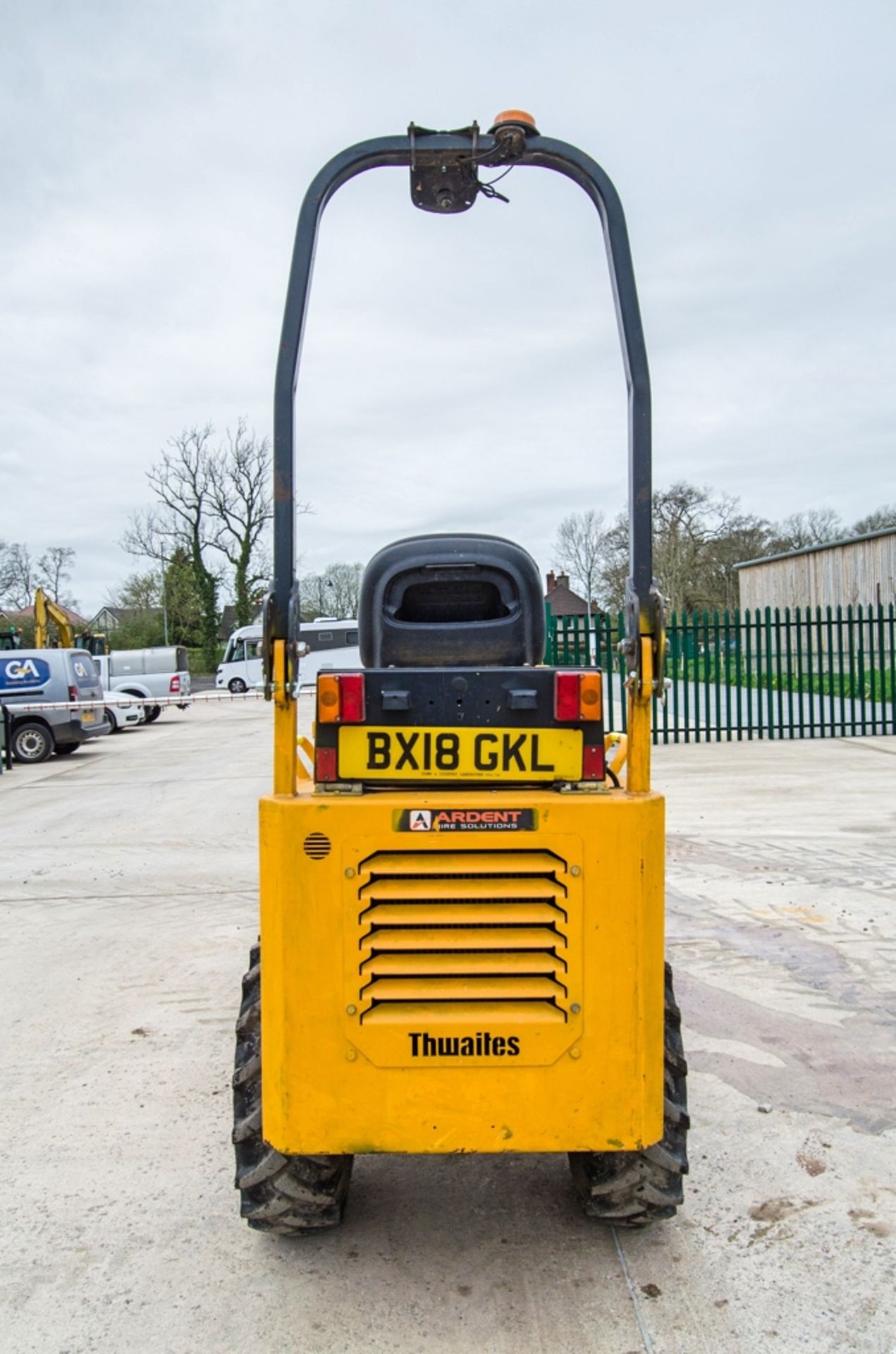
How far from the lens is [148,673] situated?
30312 millimetres

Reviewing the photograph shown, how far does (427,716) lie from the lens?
2859 mm

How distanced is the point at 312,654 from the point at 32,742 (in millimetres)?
21173

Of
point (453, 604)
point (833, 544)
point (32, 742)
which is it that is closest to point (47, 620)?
point (32, 742)

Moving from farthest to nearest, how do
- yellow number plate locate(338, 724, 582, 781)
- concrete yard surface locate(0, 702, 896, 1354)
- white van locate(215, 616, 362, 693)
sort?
white van locate(215, 616, 362, 693) → yellow number plate locate(338, 724, 582, 781) → concrete yard surface locate(0, 702, 896, 1354)

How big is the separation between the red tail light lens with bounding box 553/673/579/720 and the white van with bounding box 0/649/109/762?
16.2 metres

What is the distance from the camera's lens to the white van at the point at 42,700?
17625 millimetres

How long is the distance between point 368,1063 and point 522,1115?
1.36 feet

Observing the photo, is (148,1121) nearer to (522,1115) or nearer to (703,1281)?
(522,1115)

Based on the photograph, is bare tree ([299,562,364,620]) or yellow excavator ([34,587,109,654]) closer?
bare tree ([299,562,364,620])

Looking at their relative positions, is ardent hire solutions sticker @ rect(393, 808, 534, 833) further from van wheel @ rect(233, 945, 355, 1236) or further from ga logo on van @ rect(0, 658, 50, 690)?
ga logo on van @ rect(0, 658, 50, 690)

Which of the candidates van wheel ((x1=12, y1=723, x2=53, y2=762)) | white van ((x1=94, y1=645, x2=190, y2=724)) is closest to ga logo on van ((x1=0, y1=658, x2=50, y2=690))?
van wheel ((x1=12, y1=723, x2=53, y2=762))

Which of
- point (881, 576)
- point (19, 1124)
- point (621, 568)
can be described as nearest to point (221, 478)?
point (621, 568)

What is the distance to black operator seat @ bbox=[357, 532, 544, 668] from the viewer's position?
332 cm

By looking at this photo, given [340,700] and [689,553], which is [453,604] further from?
[689,553]
